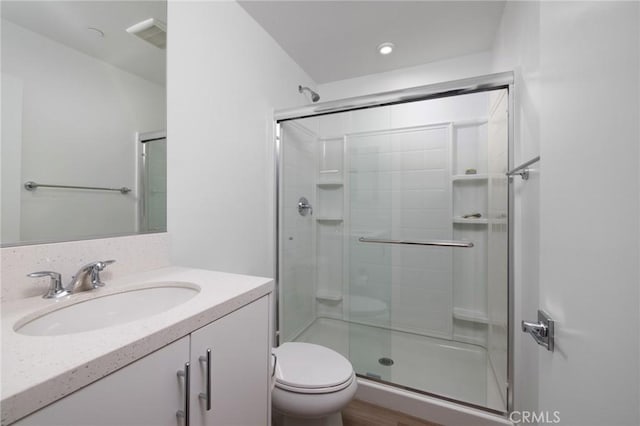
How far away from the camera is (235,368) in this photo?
71 centimetres

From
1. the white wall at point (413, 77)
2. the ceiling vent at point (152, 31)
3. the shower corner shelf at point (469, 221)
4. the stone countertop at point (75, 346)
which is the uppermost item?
the white wall at point (413, 77)

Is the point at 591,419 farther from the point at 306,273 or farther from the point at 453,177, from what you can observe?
the point at 306,273

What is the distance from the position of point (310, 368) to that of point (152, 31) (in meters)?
1.67

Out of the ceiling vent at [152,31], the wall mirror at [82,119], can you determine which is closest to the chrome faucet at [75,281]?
the wall mirror at [82,119]

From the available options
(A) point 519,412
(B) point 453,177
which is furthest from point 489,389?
(B) point 453,177

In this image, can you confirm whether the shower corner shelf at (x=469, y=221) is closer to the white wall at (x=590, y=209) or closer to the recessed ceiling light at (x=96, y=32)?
the white wall at (x=590, y=209)

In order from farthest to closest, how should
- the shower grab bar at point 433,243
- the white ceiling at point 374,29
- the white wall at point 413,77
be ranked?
the white wall at point 413,77 → the shower grab bar at point 433,243 → the white ceiling at point 374,29

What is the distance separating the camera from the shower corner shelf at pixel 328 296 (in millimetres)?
1979

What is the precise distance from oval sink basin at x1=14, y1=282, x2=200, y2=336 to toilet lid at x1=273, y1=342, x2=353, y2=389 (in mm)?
639

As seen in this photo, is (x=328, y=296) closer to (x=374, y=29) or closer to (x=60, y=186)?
(x=60, y=186)

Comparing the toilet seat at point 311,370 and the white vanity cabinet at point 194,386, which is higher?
the white vanity cabinet at point 194,386

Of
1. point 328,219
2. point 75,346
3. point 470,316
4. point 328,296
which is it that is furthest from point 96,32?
point 470,316

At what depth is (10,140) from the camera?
2.40 ft

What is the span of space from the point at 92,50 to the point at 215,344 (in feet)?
3.63
